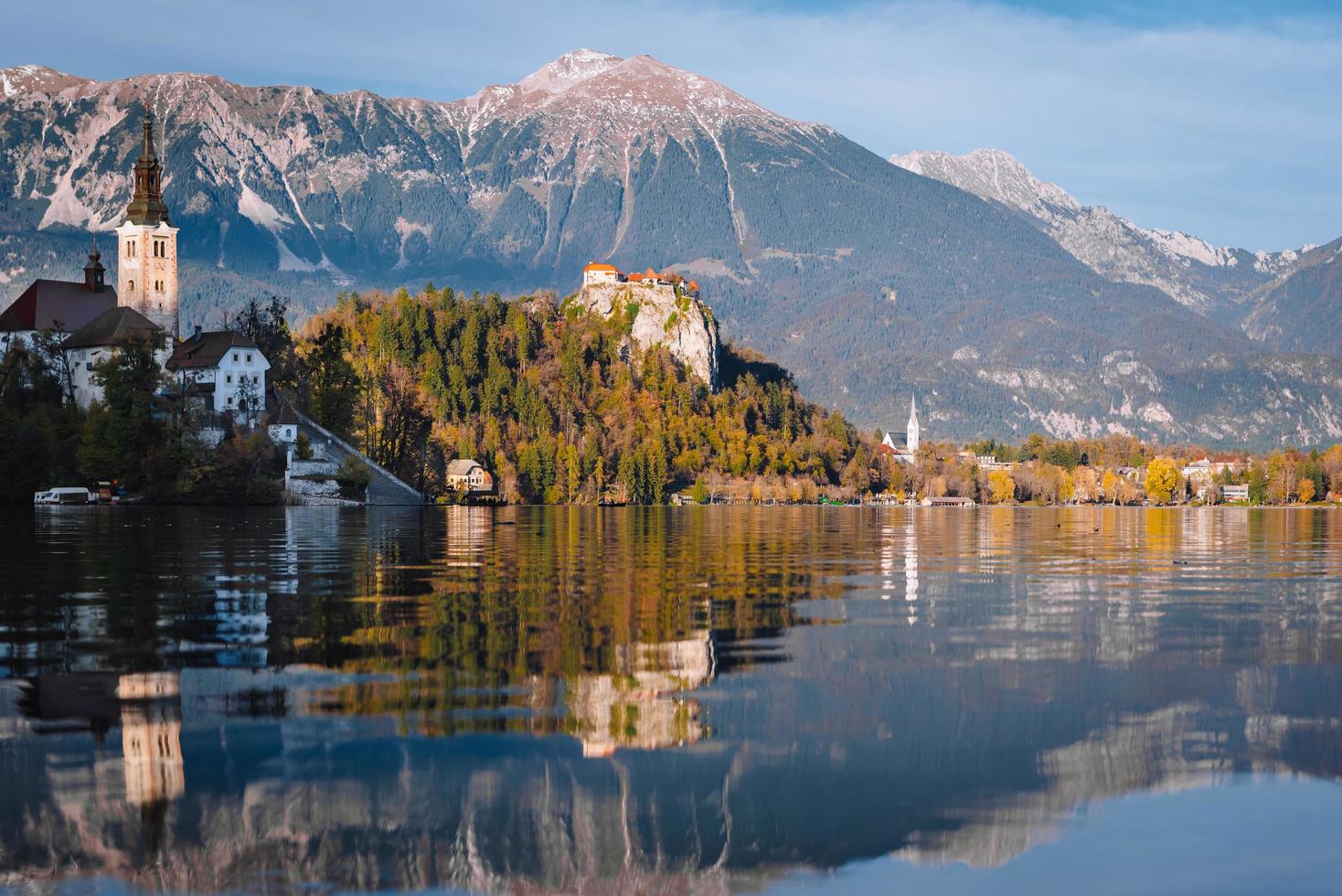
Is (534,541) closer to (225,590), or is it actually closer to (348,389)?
(225,590)

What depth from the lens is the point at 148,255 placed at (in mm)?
180875

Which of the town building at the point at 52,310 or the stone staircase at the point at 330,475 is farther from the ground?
the town building at the point at 52,310

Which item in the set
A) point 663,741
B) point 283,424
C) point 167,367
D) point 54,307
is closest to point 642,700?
point 663,741

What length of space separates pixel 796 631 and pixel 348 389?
455 feet

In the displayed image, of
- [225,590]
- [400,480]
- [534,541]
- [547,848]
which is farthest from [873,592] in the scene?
[400,480]

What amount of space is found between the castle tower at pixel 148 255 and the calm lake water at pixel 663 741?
483 ft

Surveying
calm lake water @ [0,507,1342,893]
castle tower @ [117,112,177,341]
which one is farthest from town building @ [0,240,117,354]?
calm lake water @ [0,507,1342,893]

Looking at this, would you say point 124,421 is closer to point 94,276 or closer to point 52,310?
point 52,310

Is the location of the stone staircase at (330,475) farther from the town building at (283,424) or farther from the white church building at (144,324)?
the white church building at (144,324)

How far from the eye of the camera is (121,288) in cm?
18138

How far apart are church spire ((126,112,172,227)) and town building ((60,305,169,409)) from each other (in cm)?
2132

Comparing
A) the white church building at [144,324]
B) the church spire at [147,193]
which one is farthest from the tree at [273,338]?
the church spire at [147,193]

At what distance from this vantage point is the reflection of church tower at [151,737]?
1873cm

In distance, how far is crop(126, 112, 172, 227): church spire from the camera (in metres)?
181
